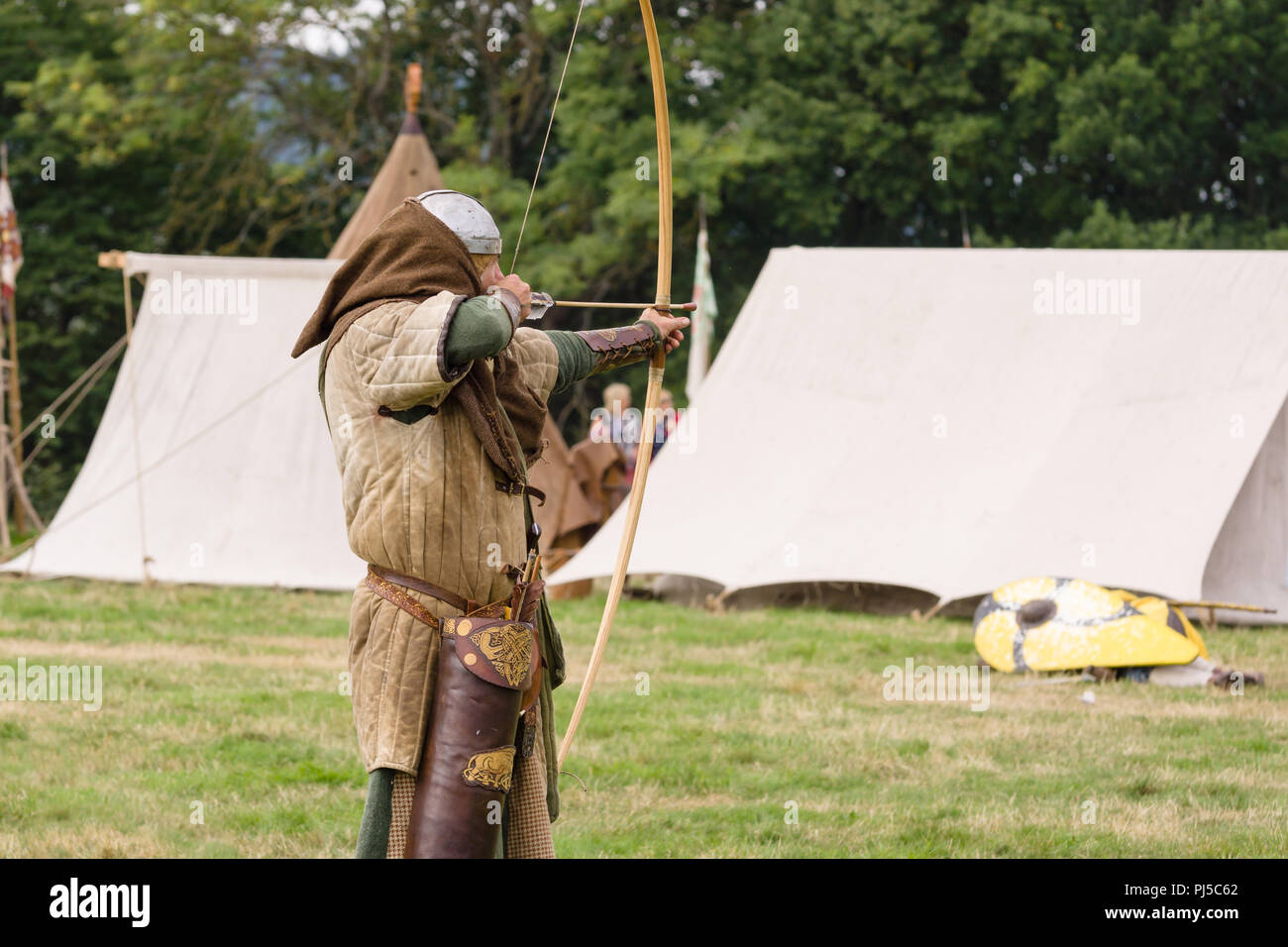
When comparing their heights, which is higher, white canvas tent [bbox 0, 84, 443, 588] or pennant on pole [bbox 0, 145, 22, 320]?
pennant on pole [bbox 0, 145, 22, 320]

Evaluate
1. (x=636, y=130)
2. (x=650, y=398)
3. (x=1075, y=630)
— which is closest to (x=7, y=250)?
(x=636, y=130)

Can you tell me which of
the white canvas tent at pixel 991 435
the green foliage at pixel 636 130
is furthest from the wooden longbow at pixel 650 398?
the green foliage at pixel 636 130

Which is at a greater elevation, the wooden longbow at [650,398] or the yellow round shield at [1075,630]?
the wooden longbow at [650,398]

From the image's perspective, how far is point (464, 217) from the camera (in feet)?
8.75

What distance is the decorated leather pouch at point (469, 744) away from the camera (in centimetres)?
257

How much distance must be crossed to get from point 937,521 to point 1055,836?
3.98 metres

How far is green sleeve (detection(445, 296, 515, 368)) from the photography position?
245 cm

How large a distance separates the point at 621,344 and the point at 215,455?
6.63m

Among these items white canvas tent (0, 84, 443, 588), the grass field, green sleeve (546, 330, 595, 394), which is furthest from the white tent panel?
green sleeve (546, 330, 595, 394)

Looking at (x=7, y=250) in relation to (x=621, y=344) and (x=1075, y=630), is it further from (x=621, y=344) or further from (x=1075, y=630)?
(x=621, y=344)

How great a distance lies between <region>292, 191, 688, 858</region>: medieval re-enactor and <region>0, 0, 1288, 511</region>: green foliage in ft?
45.1

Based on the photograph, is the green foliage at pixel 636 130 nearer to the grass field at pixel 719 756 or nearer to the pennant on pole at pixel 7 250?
the pennant on pole at pixel 7 250

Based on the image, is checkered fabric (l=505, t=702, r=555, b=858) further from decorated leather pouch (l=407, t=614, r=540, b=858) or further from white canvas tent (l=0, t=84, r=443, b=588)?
white canvas tent (l=0, t=84, r=443, b=588)

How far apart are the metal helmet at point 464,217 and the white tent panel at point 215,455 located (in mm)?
6336
